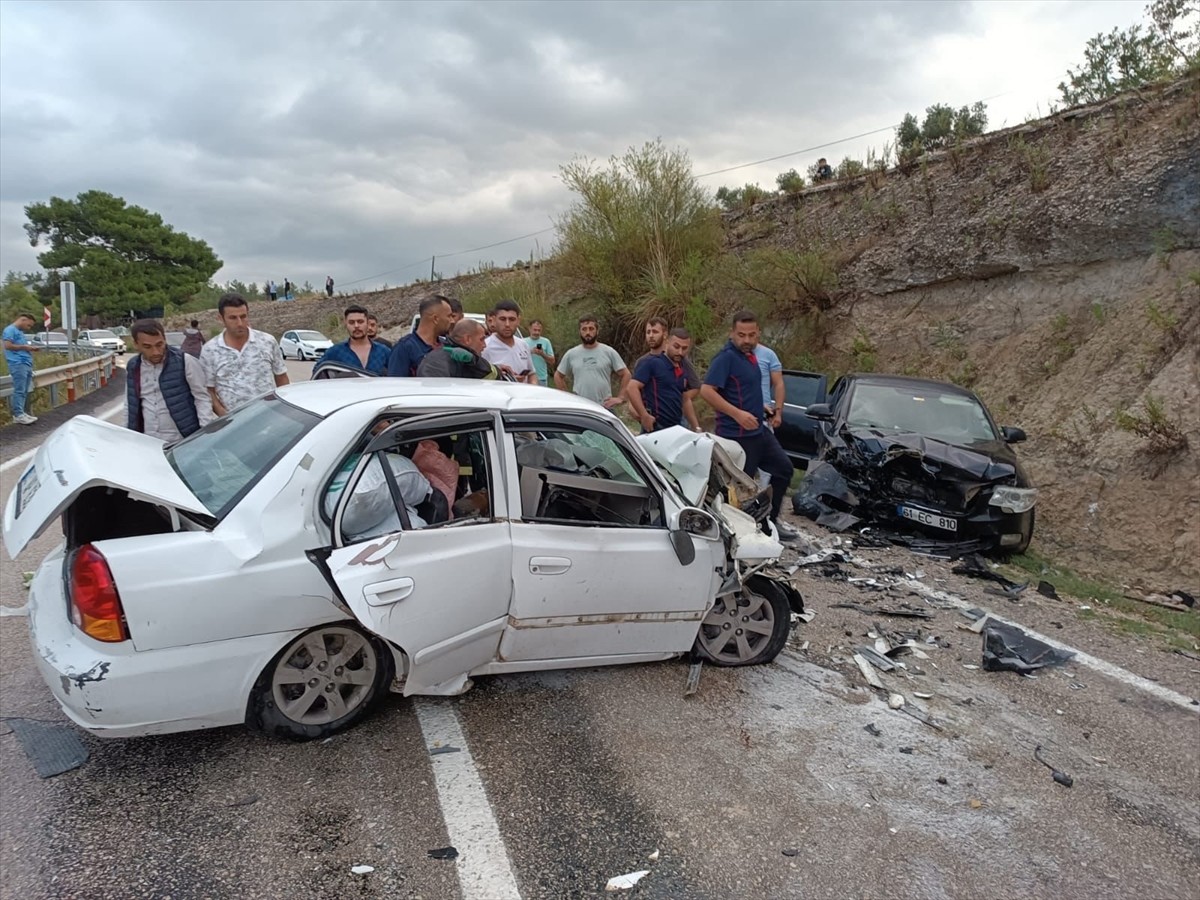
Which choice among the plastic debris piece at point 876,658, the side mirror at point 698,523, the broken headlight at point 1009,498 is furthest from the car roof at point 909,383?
the side mirror at point 698,523

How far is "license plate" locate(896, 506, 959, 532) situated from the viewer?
6680 mm

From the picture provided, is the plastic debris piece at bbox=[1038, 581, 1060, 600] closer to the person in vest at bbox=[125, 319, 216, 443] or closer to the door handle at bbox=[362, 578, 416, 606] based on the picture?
the door handle at bbox=[362, 578, 416, 606]

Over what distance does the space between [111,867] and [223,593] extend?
0.88 m

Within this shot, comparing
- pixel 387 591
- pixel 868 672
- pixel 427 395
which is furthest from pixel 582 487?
pixel 868 672

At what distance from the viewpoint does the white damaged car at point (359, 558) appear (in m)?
2.69

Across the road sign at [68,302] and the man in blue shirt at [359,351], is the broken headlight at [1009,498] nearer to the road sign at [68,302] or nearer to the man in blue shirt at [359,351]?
the man in blue shirt at [359,351]

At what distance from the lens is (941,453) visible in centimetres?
680

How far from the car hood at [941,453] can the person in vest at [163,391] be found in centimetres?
555

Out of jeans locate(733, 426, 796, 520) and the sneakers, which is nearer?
jeans locate(733, 426, 796, 520)

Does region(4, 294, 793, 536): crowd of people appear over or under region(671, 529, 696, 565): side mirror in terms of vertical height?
over

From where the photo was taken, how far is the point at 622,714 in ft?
11.6

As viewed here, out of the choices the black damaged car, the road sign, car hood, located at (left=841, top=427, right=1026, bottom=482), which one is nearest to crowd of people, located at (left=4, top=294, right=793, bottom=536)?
the black damaged car

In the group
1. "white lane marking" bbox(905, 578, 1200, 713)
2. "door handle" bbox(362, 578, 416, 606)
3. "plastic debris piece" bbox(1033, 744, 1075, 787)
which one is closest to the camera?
"door handle" bbox(362, 578, 416, 606)

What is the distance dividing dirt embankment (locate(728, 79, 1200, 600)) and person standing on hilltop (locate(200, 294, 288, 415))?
7.66 meters
